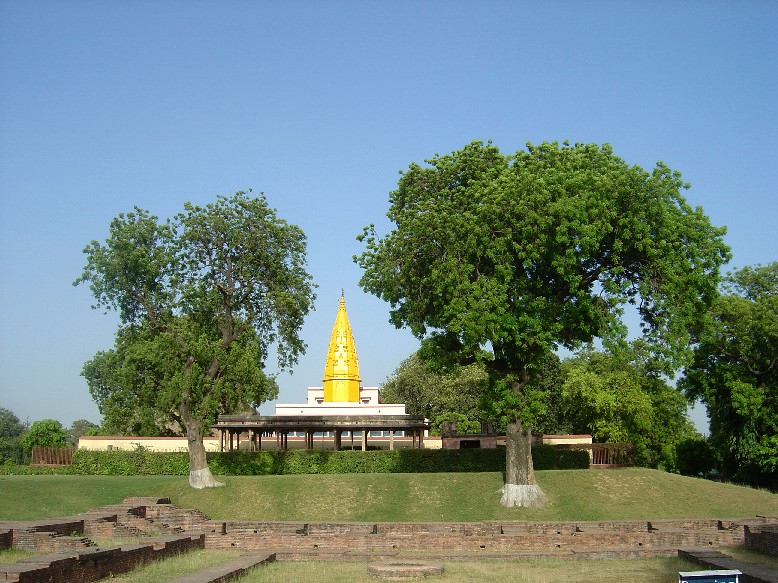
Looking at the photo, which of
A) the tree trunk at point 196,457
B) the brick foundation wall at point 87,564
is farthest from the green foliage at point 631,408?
the brick foundation wall at point 87,564

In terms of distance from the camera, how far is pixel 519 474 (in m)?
34.1

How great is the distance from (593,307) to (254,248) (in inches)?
647

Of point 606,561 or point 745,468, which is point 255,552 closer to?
point 606,561

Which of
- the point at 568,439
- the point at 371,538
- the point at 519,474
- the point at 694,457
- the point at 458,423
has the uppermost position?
the point at 458,423

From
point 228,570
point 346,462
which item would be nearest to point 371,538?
point 228,570

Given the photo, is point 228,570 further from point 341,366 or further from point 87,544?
point 341,366

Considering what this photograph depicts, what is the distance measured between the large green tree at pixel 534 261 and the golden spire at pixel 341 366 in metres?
26.8

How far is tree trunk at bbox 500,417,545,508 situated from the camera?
33.9m

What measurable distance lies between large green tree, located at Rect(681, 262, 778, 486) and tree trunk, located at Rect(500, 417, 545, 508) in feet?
43.5

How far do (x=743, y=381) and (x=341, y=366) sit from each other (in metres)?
28.6

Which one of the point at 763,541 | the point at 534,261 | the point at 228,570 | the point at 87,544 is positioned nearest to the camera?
the point at 228,570

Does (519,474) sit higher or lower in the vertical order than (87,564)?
higher

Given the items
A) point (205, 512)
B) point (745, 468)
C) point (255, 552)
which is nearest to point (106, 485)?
point (205, 512)

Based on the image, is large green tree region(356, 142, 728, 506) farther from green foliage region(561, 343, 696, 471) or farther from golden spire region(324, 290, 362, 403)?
golden spire region(324, 290, 362, 403)
